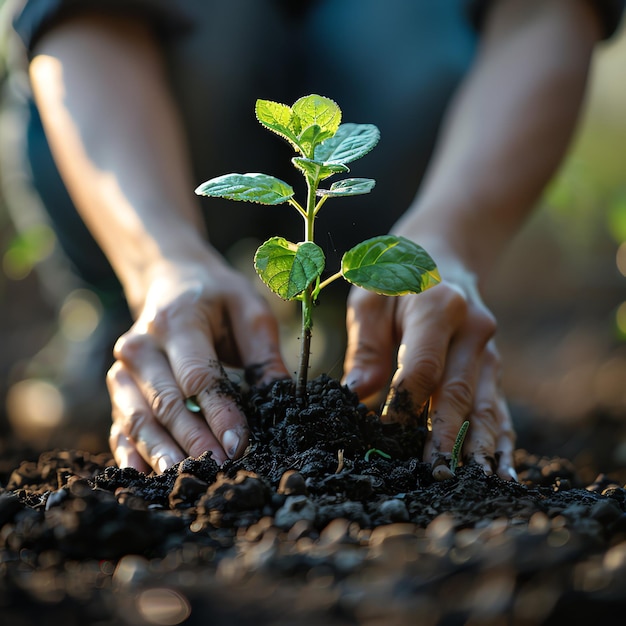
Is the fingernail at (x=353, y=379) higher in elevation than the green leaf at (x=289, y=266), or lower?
lower

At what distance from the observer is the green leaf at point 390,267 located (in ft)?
3.60

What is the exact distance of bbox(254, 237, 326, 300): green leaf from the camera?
109 cm

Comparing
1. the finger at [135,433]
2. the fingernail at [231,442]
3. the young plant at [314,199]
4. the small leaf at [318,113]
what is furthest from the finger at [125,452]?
the small leaf at [318,113]

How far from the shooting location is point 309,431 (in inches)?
47.3

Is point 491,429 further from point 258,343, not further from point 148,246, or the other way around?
point 148,246

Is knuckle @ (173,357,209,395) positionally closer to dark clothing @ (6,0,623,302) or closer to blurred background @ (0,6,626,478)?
dark clothing @ (6,0,623,302)

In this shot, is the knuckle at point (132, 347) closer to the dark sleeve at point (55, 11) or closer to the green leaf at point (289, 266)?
the green leaf at point (289, 266)

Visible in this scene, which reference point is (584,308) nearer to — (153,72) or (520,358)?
(520,358)

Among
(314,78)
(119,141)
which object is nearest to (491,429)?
(119,141)

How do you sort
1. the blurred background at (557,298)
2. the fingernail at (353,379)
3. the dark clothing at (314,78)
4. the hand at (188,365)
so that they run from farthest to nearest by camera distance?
the blurred background at (557,298) < the dark clothing at (314,78) < the fingernail at (353,379) < the hand at (188,365)

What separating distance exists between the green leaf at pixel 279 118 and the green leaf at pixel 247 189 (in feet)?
0.34

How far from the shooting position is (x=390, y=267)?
3.68 ft

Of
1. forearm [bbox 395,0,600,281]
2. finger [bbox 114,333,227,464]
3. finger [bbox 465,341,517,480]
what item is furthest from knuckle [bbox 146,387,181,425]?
forearm [bbox 395,0,600,281]

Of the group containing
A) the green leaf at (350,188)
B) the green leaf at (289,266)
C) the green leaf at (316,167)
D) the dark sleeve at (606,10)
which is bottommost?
the green leaf at (289,266)
